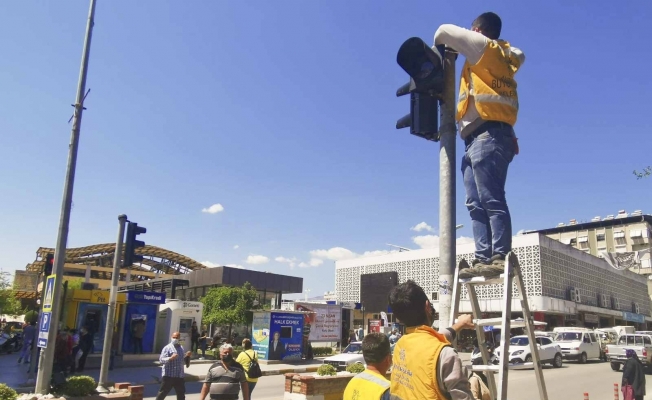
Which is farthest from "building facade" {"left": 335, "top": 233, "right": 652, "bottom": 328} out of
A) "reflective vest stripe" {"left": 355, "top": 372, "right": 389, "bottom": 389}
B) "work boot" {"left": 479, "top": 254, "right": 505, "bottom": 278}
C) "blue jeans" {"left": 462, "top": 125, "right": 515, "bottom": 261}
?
"reflective vest stripe" {"left": 355, "top": 372, "right": 389, "bottom": 389}

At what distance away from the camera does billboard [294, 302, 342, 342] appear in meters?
28.5

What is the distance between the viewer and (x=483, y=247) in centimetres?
404

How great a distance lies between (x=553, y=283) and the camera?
46.8 metres

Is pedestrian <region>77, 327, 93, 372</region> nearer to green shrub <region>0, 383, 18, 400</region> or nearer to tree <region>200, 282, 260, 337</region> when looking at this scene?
tree <region>200, 282, 260, 337</region>

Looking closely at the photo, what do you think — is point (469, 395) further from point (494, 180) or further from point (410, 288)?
point (494, 180)

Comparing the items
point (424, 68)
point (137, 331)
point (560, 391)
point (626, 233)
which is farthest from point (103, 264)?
point (626, 233)

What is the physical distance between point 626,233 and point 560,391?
220ft

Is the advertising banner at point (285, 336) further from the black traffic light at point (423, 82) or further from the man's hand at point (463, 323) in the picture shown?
the man's hand at point (463, 323)

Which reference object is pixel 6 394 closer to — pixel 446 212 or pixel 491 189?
pixel 446 212

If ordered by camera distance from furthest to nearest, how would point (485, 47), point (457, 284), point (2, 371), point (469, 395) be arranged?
point (2, 371)
point (485, 47)
point (457, 284)
point (469, 395)

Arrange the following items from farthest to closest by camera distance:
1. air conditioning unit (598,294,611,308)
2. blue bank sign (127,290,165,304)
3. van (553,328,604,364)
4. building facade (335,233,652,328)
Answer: air conditioning unit (598,294,611,308)
building facade (335,233,652,328)
van (553,328,604,364)
blue bank sign (127,290,165,304)

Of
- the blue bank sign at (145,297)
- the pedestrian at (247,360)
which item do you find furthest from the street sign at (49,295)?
the blue bank sign at (145,297)

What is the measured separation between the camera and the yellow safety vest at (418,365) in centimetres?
247

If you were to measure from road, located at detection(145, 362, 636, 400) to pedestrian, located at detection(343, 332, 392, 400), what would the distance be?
11246 mm
